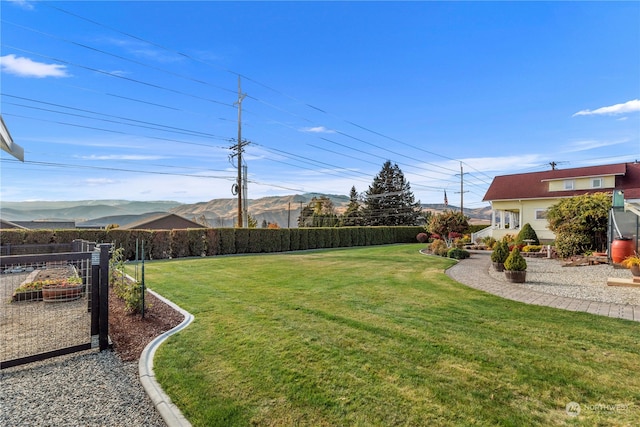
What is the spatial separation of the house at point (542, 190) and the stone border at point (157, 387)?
20790 mm

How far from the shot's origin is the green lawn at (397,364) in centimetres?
238

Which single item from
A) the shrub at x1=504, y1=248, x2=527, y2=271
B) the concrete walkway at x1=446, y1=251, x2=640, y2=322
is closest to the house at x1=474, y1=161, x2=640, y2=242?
the shrub at x1=504, y1=248, x2=527, y2=271

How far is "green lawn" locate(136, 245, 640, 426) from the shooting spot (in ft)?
7.79

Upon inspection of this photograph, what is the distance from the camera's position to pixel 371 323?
445 cm

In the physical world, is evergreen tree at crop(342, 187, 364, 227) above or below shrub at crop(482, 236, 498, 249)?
above

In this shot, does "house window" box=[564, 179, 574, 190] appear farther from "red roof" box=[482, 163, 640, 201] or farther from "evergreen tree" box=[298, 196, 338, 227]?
"evergreen tree" box=[298, 196, 338, 227]

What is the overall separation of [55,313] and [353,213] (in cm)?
3866

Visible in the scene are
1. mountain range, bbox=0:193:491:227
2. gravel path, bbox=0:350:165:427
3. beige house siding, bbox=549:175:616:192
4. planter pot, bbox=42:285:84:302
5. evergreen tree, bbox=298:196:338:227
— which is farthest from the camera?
evergreen tree, bbox=298:196:338:227

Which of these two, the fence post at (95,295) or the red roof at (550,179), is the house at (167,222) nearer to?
the red roof at (550,179)

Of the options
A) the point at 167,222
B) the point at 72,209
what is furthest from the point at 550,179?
the point at 72,209

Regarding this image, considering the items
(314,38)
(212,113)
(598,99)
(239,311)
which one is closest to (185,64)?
(212,113)
